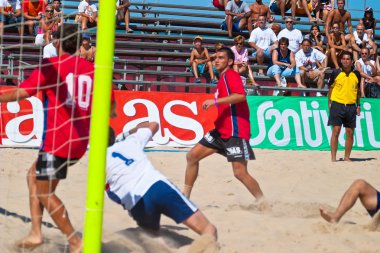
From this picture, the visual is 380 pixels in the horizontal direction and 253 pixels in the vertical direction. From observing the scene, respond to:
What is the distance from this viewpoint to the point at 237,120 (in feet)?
26.3

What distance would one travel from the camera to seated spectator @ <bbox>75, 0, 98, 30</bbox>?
47.4 feet

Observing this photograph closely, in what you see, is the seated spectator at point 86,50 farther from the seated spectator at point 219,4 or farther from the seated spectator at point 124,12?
the seated spectator at point 219,4

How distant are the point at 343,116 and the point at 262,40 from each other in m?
4.18

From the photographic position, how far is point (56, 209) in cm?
564

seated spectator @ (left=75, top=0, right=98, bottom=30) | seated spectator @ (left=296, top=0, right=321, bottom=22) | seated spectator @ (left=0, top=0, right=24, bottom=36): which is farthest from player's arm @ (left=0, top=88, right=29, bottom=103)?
seated spectator @ (left=296, top=0, right=321, bottom=22)

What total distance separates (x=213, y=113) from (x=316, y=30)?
4376 millimetres

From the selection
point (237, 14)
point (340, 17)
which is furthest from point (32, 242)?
point (340, 17)

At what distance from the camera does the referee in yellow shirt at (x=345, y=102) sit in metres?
12.3

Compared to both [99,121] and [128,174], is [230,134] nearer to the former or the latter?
[128,174]

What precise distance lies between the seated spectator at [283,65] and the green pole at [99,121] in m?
10.6

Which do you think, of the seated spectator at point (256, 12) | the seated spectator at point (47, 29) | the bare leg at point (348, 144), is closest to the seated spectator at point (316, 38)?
the seated spectator at point (256, 12)

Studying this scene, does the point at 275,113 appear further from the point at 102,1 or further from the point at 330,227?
the point at 102,1

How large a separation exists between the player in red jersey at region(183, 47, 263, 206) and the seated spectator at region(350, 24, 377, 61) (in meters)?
8.77

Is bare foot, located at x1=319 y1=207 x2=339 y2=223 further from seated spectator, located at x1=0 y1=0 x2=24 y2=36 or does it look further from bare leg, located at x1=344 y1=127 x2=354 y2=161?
seated spectator, located at x1=0 y1=0 x2=24 y2=36
